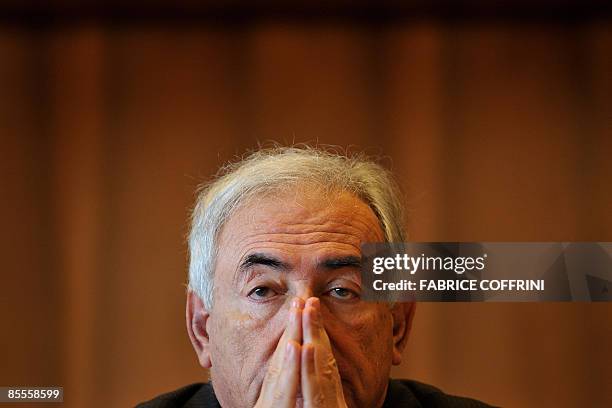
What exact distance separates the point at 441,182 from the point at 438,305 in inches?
8.1

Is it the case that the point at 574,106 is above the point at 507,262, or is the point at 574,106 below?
above

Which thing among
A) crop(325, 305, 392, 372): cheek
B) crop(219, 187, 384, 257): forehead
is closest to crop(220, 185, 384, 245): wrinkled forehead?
crop(219, 187, 384, 257): forehead

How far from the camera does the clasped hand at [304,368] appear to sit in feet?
3.43

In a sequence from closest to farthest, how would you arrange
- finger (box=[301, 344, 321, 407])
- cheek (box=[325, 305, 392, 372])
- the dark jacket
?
finger (box=[301, 344, 321, 407]) < cheek (box=[325, 305, 392, 372]) < the dark jacket

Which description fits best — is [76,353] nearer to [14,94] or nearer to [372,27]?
[14,94]

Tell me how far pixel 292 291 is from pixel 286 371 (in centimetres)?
13

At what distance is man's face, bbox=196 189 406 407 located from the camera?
114 centimetres

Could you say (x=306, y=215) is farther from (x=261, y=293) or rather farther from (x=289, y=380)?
(x=289, y=380)

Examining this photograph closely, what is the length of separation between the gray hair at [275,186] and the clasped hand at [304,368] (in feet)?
0.67

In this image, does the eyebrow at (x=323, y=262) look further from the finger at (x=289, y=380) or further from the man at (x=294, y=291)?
the finger at (x=289, y=380)

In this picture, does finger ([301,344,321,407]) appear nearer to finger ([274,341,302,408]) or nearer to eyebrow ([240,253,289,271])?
finger ([274,341,302,408])

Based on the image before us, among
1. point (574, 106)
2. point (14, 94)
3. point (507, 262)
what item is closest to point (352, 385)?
point (507, 262)

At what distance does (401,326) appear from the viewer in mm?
1235

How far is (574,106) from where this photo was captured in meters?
1.27
